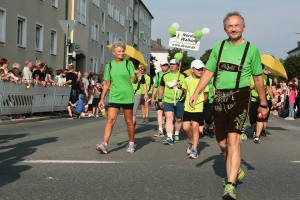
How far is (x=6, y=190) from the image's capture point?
18.2 feet

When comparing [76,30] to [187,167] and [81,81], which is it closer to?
[81,81]

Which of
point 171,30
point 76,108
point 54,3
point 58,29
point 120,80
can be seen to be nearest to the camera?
point 120,80

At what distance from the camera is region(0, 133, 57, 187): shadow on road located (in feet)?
21.1

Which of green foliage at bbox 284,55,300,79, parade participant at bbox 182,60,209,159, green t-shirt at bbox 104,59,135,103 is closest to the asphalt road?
parade participant at bbox 182,60,209,159

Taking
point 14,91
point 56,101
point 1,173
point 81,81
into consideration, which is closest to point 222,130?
point 1,173

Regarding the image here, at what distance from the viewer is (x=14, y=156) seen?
830cm

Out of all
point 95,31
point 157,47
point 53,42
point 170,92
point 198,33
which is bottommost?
point 170,92

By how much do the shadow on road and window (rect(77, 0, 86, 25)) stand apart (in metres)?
28.2

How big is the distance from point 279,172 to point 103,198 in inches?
119

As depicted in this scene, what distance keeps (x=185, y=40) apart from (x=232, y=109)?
8313 millimetres

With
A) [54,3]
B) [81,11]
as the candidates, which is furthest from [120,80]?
[81,11]

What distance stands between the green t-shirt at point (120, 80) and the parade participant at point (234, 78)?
3446 mm

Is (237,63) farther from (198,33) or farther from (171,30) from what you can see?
(198,33)

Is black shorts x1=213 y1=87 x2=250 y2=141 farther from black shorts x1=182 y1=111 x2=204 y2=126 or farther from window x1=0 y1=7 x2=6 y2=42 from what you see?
window x1=0 y1=7 x2=6 y2=42
